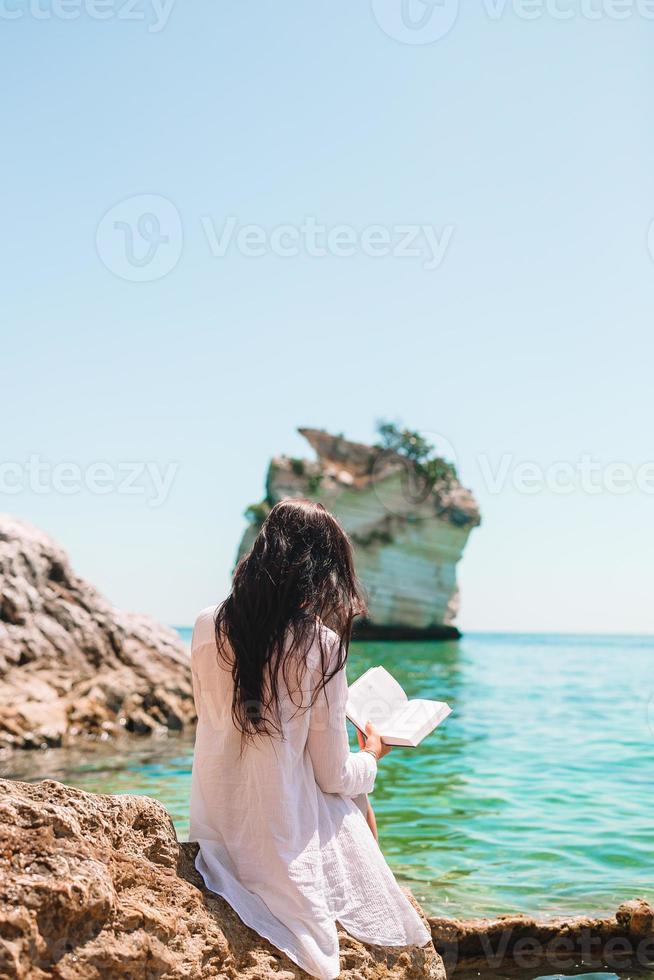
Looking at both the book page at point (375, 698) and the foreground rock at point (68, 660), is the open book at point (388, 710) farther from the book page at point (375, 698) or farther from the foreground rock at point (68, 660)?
the foreground rock at point (68, 660)

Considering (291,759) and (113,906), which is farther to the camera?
(291,759)

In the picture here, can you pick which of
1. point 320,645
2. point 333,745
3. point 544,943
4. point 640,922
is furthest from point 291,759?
point 640,922

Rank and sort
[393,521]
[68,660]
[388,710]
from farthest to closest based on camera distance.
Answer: [393,521], [68,660], [388,710]

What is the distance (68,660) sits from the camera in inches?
521

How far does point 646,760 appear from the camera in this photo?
11773mm

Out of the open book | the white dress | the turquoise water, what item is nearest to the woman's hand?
the open book

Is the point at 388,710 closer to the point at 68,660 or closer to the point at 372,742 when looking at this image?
the point at 372,742

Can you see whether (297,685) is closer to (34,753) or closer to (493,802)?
(493,802)

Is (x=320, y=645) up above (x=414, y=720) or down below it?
above

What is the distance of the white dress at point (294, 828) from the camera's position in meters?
3.12

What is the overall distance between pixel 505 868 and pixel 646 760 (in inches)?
226

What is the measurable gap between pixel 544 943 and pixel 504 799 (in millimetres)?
4662

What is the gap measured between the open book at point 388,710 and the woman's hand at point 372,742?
0.07 ft

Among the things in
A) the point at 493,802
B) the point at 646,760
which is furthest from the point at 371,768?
the point at 646,760
